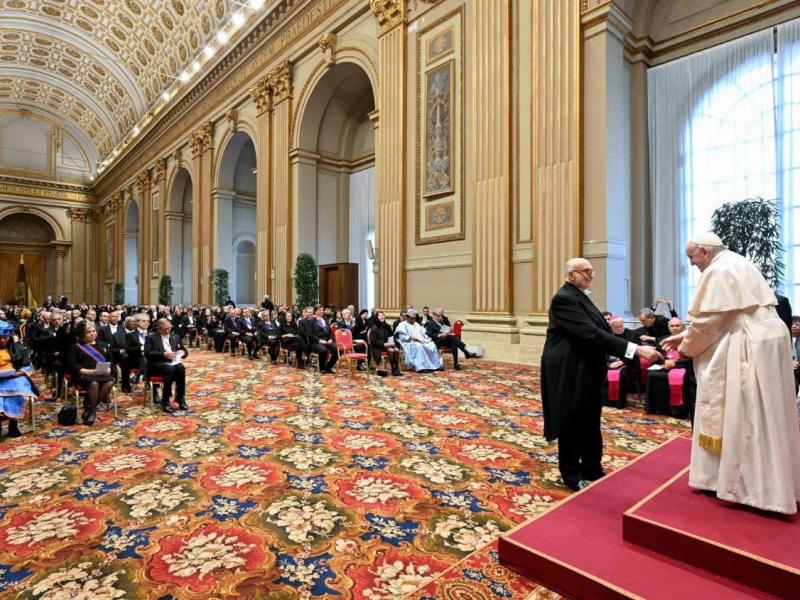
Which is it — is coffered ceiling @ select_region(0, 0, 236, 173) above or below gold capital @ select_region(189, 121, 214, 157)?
above

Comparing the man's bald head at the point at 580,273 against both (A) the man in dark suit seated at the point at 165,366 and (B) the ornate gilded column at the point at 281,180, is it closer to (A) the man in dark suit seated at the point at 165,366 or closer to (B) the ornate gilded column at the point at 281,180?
(A) the man in dark suit seated at the point at 165,366

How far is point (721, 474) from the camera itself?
2379mm

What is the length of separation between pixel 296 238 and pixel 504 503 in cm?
1319

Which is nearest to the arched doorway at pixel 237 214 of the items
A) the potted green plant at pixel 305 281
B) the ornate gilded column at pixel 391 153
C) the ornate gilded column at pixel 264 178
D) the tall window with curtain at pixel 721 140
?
the ornate gilded column at pixel 264 178

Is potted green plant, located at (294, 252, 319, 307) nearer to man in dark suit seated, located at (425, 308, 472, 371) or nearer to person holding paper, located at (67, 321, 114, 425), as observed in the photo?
man in dark suit seated, located at (425, 308, 472, 371)

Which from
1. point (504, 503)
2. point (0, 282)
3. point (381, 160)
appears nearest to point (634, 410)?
point (504, 503)

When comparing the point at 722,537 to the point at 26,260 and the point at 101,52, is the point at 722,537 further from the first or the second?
the point at 26,260

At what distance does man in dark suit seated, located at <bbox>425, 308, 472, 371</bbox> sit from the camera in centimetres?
877

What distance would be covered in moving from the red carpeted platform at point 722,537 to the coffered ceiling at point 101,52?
17723 mm

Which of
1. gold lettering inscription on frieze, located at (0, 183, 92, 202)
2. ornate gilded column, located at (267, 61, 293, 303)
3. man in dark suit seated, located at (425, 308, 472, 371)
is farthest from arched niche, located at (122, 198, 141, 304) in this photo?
man in dark suit seated, located at (425, 308, 472, 371)

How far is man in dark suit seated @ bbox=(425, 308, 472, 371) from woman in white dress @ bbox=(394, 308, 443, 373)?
0.35 m

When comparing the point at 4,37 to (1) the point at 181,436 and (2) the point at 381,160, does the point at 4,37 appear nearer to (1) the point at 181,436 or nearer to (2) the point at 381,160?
(2) the point at 381,160

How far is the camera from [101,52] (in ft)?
77.9

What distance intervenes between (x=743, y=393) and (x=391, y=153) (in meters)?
10.4
